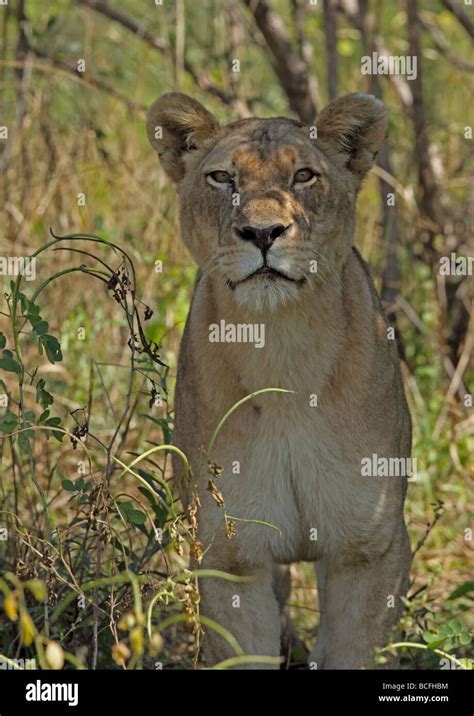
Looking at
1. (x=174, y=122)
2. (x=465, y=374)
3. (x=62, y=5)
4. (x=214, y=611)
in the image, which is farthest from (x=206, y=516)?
(x=62, y=5)

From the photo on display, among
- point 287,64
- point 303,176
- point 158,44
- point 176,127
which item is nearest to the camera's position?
point 303,176

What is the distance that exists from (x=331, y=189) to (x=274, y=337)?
0.50m

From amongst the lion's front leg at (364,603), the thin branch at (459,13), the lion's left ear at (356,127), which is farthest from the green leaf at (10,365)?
the thin branch at (459,13)

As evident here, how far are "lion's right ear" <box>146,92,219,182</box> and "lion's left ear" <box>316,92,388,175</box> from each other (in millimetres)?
407

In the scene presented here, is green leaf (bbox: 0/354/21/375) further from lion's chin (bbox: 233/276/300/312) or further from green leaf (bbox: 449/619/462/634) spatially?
green leaf (bbox: 449/619/462/634)

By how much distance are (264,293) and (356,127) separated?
0.97m

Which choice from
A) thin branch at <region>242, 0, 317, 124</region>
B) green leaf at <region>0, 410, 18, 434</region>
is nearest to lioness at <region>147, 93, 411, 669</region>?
green leaf at <region>0, 410, 18, 434</region>

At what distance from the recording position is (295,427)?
422 centimetres

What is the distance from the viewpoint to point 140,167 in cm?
752

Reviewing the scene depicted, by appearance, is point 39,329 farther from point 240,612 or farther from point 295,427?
point 240,612

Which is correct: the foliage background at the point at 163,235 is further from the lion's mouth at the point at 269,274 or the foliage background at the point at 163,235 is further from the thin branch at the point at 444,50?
the lion's mouth at the point at 269,274

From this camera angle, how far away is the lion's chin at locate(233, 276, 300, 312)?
3.88 meters

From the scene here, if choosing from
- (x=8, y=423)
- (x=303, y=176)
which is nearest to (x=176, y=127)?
(x=303, y=176)
